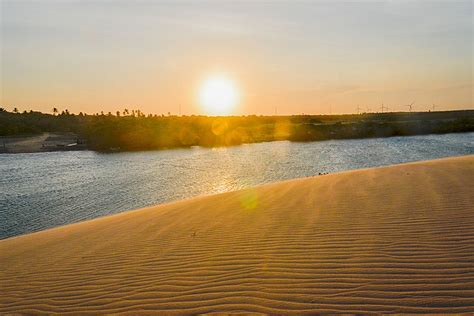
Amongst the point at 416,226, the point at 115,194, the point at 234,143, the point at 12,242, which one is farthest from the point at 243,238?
the point at 234,143

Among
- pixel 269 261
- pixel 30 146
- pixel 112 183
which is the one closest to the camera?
pixel 269 261

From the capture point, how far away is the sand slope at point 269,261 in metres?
3.80

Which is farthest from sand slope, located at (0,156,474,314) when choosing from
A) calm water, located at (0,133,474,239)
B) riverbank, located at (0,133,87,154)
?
riverbank, located at (0,133,87,154)

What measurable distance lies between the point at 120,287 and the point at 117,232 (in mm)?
3229

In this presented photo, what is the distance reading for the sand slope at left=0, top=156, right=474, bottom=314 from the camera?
380cm

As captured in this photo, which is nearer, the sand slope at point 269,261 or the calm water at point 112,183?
the sand slope at point 269,261

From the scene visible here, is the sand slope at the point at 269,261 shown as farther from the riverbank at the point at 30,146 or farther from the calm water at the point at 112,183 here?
the riverbank at the point at 30,146

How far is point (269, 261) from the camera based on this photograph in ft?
15.7

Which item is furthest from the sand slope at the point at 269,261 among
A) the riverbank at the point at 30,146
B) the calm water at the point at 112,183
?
the riverbank at the point at 30,146

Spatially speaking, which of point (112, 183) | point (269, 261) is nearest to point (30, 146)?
point (112, 183)

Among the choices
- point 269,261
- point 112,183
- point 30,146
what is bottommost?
point 112,183

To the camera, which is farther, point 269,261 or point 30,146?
point 30,146

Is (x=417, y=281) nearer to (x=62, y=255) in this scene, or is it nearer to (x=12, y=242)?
(x=62, y=255)

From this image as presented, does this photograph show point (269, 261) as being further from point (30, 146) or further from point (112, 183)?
point (30, 146)
